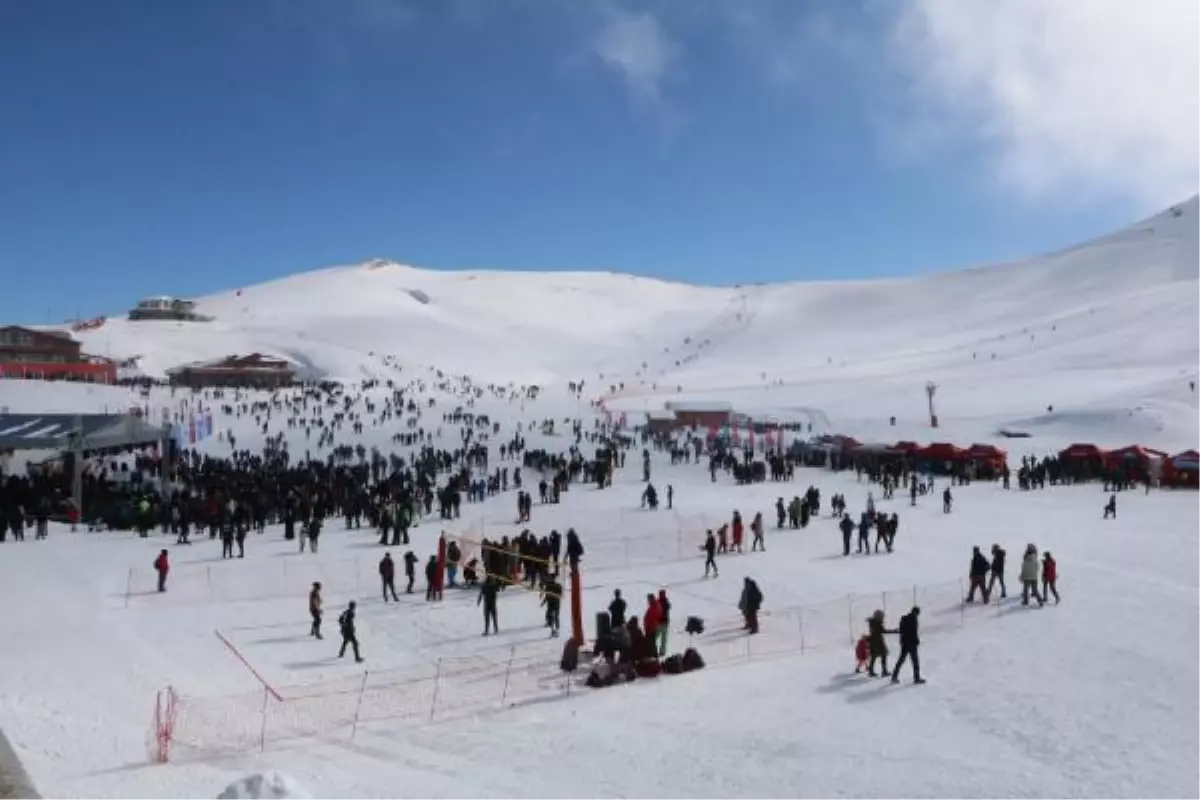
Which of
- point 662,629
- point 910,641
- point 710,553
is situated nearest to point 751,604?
point 662,629

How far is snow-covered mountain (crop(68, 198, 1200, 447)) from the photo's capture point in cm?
5884

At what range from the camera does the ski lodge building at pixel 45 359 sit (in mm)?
64625

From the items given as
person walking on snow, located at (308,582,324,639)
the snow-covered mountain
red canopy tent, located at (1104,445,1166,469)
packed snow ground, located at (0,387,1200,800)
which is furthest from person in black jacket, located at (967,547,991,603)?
the snow-covered mountain

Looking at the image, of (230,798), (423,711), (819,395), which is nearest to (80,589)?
(423,711)

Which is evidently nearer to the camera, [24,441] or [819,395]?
[24,441]

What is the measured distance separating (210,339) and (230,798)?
10512 cm

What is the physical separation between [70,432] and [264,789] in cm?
2341

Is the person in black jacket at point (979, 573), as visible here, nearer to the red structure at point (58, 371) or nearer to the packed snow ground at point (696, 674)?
the packed snow ground at point (696, 674)

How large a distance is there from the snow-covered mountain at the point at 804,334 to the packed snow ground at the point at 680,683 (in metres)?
32.4

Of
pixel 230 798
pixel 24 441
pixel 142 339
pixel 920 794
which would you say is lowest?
pixel 920 794

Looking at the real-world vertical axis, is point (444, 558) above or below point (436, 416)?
below

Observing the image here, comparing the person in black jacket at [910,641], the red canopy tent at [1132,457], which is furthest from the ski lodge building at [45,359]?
the person in black jacket at [910,641]

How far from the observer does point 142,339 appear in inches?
3917

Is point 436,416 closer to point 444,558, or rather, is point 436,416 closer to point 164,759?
point 444,558
